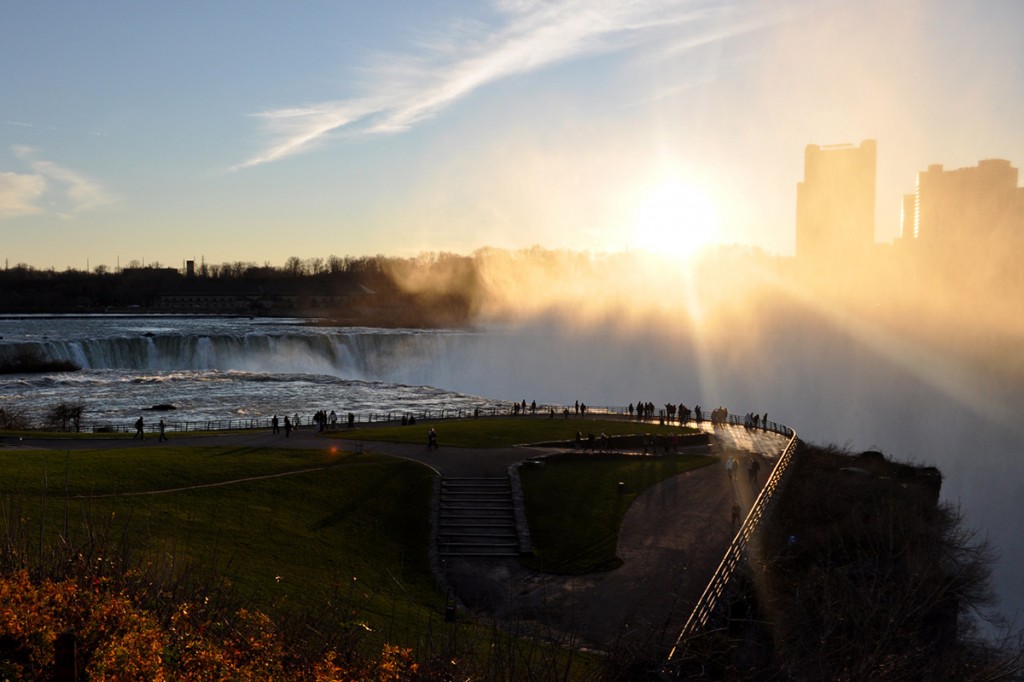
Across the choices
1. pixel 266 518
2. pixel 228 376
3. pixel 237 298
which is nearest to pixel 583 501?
pixel 266 518

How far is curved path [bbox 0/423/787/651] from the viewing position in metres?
18.6

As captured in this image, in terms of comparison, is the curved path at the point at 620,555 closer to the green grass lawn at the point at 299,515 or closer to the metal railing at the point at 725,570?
the metal railing at the point at 725,570

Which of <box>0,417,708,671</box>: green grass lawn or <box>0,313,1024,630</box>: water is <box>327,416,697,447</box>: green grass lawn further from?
<box>0,313,1024,630</box>: water

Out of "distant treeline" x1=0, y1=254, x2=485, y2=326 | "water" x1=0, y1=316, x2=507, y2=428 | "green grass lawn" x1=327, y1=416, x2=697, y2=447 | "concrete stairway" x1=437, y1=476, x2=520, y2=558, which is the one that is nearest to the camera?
"concrete stairway" x1=437, y1=476, x2=520, y2=558

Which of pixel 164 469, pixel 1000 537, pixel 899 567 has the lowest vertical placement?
pixel 1000 537

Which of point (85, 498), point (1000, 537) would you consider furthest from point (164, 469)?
point (1000, 537)

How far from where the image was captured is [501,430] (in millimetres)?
39000

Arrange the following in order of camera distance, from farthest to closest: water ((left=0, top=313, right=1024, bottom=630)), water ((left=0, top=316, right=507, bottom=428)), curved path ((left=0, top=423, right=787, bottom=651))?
water ((left=0, top=313, right=1024, bottom=630)) < water ((left=0, top=316, right=507, bottom=428)) < curved path ((left=0, top=423, right=787, bottom=651))

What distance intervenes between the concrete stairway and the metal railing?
6184mm

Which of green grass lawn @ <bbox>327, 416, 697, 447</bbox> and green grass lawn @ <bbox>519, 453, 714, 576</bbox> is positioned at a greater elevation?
green grass lawn @ <bbox>327, 416, 697, 447</bbox>

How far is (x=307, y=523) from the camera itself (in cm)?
2322

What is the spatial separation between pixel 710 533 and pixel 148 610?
17428 millimetres

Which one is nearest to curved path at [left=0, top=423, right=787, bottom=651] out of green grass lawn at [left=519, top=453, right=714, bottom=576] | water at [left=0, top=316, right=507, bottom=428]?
green grass lawn at [left=519, top=453, right=714, bottom=576]

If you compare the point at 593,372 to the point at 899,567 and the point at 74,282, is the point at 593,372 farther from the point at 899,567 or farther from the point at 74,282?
the point at 74,282
